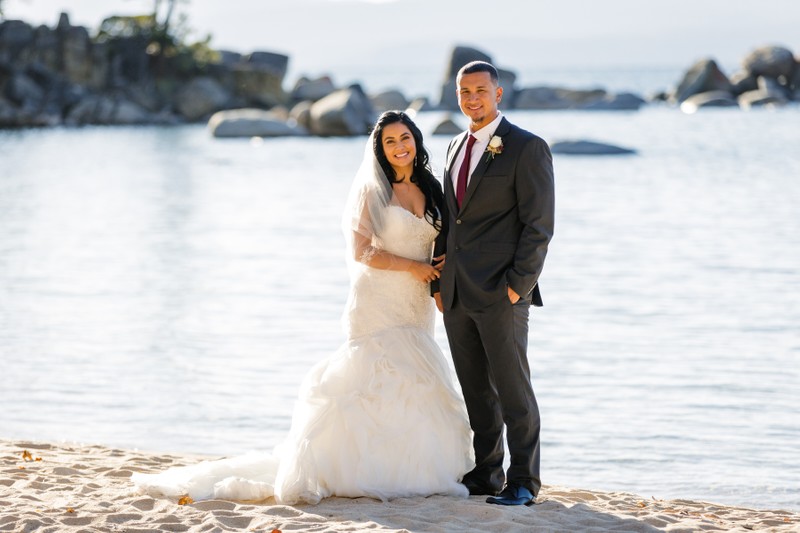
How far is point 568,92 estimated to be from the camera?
69.4 metres

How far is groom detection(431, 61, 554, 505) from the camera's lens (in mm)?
5480

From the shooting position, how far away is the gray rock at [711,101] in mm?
64312

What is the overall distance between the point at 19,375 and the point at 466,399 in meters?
5.38

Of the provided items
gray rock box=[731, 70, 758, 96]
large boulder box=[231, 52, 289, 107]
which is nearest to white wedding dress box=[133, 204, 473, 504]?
large boulder box=[231, 52, 289, 107]

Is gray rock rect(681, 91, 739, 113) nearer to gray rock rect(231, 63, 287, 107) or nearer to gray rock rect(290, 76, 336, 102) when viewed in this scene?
gray rock rect(290, 76, 336, 102)

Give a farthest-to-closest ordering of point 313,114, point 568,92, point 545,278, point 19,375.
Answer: point 568,92 → point 313,114 → point 545,278 → point 19,375

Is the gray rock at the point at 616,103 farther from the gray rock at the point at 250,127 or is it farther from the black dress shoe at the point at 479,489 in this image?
the black dress shoe at the point at 479,489

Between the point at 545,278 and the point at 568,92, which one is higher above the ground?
the point at 568,92

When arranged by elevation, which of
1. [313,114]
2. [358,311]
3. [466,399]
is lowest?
[466,399]

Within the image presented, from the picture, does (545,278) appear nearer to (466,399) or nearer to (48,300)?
(48,300)

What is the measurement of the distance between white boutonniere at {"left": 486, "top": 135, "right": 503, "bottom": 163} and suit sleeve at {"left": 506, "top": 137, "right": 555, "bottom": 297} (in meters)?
0.11

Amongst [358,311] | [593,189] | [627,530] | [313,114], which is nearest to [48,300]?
[358,311]

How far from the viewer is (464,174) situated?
5.67m

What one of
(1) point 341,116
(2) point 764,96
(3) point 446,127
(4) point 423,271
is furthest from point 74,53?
(4) point 423,271
